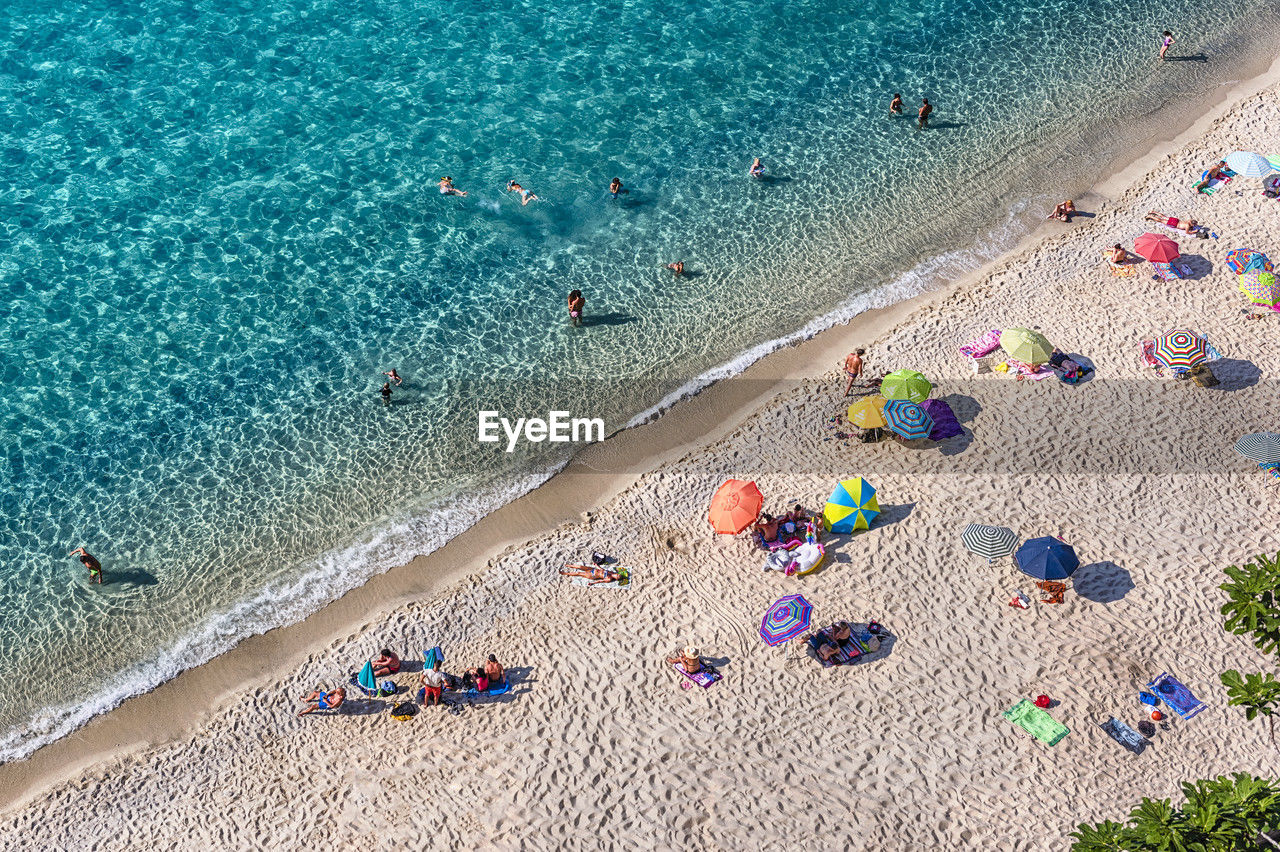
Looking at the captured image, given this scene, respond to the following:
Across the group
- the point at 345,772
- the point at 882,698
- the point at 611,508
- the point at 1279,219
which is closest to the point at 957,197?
the point at 1279,219

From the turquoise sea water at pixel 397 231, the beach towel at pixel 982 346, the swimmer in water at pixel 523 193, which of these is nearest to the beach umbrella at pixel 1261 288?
the turquoise sea water at pixel 397 231

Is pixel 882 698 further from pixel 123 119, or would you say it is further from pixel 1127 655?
pixel 123 119

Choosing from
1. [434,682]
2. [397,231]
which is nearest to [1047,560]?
[434,682]

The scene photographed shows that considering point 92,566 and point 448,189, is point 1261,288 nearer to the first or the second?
point 448,189

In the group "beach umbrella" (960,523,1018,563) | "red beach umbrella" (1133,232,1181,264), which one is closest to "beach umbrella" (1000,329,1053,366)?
"red beach umbrella" (1133,232,1181,264)

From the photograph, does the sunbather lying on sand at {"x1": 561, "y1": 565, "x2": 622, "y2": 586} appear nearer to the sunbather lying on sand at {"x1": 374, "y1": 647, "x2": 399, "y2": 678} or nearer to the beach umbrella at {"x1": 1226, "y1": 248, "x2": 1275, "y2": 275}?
the sunbather lying on sand at {"x1": 374, "y1": 647, "x2": 399, "y2": 678}

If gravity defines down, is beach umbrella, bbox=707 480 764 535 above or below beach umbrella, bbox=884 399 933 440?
below

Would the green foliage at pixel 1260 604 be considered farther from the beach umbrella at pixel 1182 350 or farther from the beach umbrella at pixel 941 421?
the beach umbrella at pixel 1182 350
